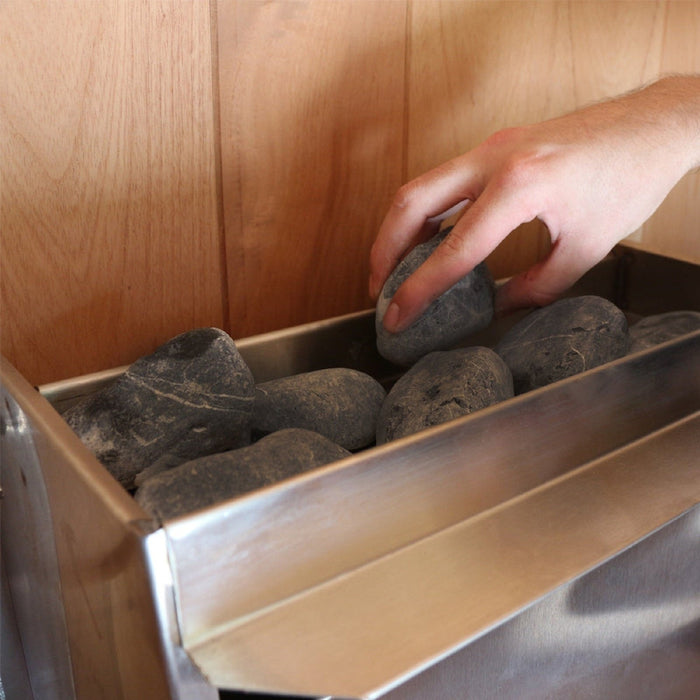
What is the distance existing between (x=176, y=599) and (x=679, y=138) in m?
0.55

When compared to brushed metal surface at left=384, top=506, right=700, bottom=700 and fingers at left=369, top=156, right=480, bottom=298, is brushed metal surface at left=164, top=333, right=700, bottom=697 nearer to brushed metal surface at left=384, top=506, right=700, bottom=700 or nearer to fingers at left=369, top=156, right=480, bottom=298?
brushed metal surface at left=384, top=506, right=700, bottom=700

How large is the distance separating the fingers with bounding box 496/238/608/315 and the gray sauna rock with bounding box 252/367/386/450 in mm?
166

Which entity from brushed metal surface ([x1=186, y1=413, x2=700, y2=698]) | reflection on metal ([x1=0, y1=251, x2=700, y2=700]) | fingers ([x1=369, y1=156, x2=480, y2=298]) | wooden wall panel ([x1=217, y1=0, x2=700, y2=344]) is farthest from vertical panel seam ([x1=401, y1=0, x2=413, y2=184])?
brushed metal surface ([x1=186, y1=413, x2=700, y2=698])

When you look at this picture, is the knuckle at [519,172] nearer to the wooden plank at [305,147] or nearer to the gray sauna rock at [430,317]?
the gray sauna rock at [430,317]

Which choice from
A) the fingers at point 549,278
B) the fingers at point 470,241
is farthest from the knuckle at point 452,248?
the fingers at point 549,278

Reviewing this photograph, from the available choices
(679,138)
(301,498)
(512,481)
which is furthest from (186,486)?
(679,138)

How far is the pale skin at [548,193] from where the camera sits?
590 millimetres

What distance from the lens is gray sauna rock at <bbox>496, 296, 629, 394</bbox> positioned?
1.98 feet

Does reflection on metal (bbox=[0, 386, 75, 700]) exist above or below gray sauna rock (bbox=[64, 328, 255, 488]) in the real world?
below

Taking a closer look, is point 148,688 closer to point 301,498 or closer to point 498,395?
point 301,498

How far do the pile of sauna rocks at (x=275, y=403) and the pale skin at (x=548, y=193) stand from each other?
48 mm

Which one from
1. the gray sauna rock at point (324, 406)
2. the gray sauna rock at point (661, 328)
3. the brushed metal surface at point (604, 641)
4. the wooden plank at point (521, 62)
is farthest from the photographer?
the wooden plank at point (521, 62)

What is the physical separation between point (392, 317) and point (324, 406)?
9cm

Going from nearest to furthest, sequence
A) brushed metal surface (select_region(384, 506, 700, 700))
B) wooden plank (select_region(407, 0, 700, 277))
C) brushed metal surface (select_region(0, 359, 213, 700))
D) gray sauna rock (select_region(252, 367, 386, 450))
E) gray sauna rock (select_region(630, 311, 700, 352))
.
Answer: brushed metal surface (select_region(0, 359, 213, 700)), brushed metal surface (select_region(384, 506, 700, 700)), gray sauna rock (select_region(252, 367, 386, 450)), gray sauna rock (select_region(630, 311, 700, 352)), wooden plank (select_region(407, 0, 700, 277))
